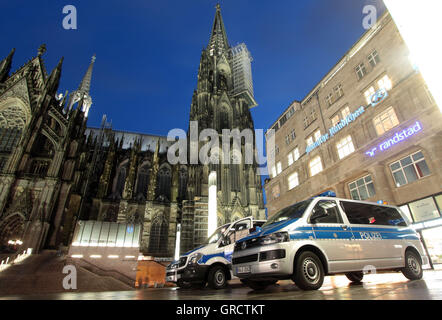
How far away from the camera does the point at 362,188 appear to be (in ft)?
43.5

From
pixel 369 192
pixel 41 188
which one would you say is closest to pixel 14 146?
pixel 41 188

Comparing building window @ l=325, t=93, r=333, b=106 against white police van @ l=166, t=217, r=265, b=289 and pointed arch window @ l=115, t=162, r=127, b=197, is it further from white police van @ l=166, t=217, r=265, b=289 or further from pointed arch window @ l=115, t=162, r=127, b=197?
pointed arch window @ l=115, t=162, r=127, b=197

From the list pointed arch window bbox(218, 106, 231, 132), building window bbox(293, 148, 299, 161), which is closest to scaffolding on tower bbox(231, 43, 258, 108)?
pointed arch window bbox(218, 106, 231, 132)

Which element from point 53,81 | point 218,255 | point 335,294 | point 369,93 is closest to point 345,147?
point 369,93

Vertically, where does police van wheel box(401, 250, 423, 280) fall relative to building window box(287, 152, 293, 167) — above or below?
below

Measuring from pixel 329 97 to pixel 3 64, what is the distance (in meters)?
43.8

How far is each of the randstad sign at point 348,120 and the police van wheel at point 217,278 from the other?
11.7 meters

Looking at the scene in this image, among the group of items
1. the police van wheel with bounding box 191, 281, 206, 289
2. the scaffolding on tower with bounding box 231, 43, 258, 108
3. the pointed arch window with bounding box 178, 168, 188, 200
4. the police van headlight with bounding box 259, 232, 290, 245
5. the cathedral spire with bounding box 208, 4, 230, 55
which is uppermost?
the cathedral spire with bounding box 208, 4, 230, 55

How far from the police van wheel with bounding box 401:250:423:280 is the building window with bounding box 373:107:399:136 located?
7366 mm

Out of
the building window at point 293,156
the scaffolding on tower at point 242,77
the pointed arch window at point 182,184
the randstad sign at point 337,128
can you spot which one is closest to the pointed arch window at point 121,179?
the pointed arch window at point 182,184

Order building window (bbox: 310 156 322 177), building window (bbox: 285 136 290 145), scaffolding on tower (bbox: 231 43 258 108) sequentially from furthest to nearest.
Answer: scaffolding on tower (bbox: 231 43 258 108), building window (bbox: 285 136 290 145), building window (bbox: 310 156 322 177)

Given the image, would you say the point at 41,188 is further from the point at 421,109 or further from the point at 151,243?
the point at 421,109

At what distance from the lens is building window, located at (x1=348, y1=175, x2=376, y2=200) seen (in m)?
12.8

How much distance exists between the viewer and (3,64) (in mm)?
32875
